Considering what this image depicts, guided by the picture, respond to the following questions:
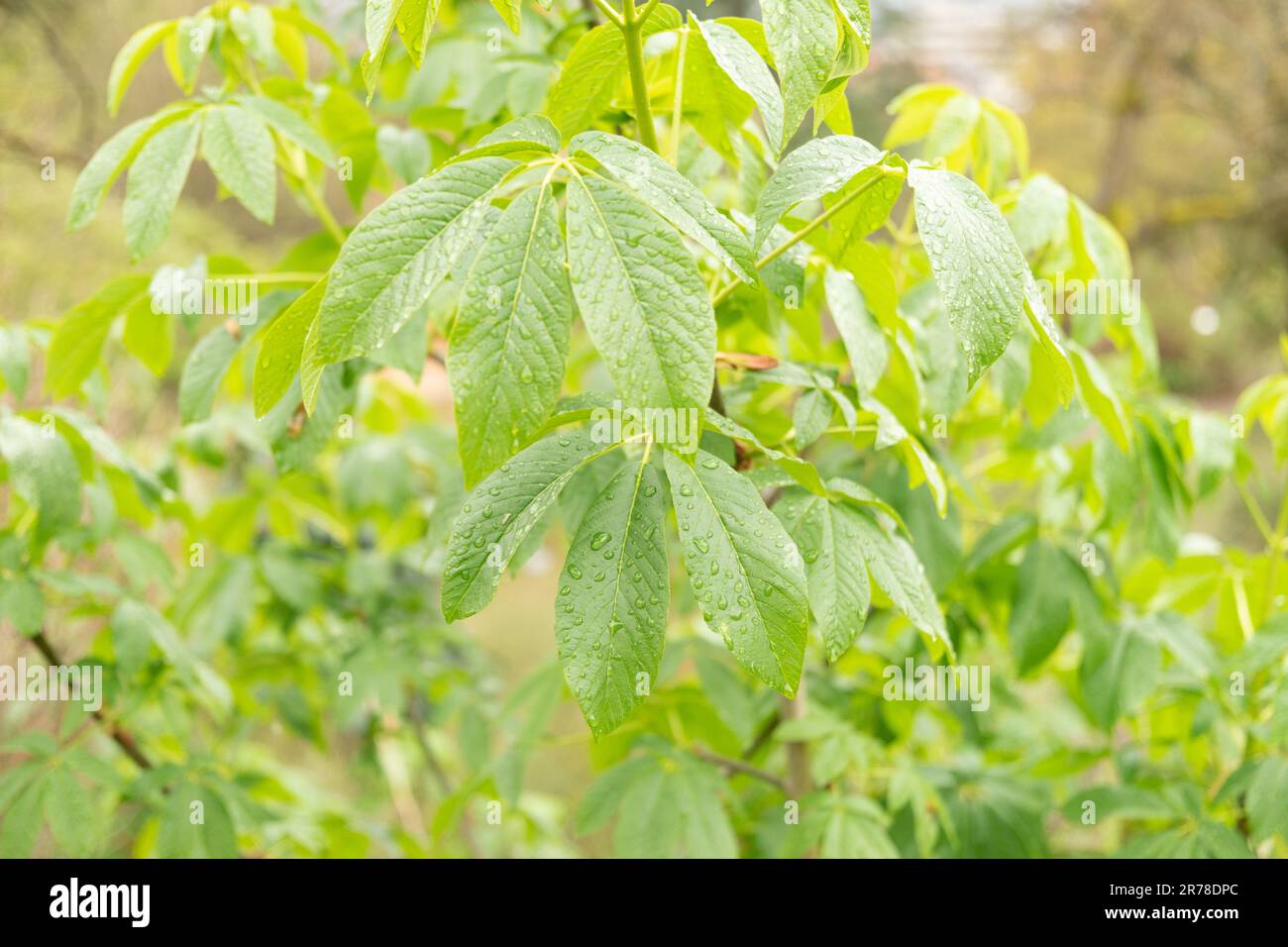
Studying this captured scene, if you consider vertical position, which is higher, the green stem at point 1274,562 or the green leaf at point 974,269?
the green leaf at point 974,269

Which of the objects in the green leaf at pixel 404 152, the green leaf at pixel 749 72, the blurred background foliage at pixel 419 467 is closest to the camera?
the green leaf at pixel 749 72

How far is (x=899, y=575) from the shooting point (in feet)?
Answer: 2.38

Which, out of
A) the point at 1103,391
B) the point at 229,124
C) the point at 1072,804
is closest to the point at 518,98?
the point at 229,124

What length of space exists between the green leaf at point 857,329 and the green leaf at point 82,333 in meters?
0.70

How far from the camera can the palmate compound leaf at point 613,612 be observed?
541 mm

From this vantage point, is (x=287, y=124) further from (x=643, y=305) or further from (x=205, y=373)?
(x=643, y=305)

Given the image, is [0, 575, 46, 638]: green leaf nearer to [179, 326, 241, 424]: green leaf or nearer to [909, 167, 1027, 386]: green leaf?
[179, 326, 241, 424]: green leaf

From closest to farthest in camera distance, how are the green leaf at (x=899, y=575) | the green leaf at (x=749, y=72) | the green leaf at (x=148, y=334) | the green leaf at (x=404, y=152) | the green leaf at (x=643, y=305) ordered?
the green leaf at (x=643, y=305), the green leaf at (x=749, y=72), the green leaf at (x=899, y=575), the green leaf at (x=404, y=152), the green leaf at (x=148, y=334)

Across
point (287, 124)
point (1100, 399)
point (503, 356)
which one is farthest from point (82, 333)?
point (1100, 399)

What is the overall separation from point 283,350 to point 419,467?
1.23m

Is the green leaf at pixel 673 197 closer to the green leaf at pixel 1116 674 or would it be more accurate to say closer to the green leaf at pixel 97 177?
the green leaf at pixel 97 177

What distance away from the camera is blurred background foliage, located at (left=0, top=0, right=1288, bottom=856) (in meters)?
1.19

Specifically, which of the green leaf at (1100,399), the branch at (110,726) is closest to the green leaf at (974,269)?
the green leaf at (1100,399)

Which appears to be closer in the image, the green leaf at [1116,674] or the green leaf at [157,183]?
the green leaf at [157,183]
